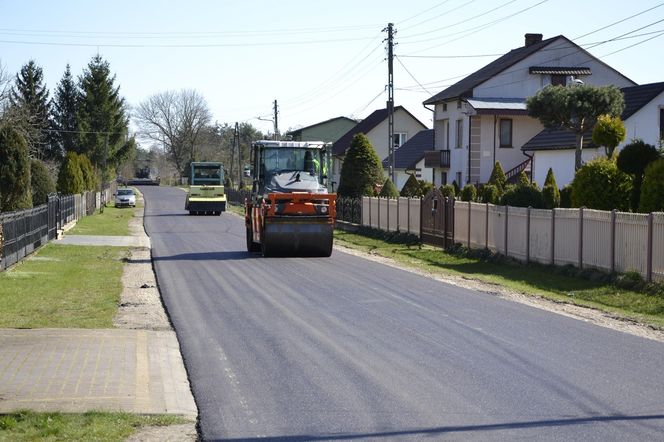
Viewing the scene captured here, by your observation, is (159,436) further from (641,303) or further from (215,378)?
(641,303)

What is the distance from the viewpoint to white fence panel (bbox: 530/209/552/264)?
2347 centimetres

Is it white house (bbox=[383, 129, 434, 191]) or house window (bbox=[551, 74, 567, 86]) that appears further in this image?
white house (bbox=[383, 129, 434, 191])

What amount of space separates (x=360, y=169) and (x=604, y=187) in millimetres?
24405

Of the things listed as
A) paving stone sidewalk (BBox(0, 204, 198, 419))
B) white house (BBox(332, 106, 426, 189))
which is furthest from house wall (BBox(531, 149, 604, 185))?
white house (BBox(332, 106, 426, 189))

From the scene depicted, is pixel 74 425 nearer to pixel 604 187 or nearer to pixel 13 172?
pixel 604 187

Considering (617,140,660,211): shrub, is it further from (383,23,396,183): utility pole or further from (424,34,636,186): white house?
(424,34,636,186): white house

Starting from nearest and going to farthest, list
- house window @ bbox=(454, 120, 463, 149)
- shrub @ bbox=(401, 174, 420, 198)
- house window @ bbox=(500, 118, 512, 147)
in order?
shrub @ bbox=(401, 174, 420, 198) < house window @ bbox=(500, 118, 512, 147) < house window @ bbox=(454, 120, 463, 149)

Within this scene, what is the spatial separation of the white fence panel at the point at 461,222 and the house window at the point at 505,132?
81.7 ft

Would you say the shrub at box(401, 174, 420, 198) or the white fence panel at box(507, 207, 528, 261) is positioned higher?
the shrub at box(401, 174, 420, 198)

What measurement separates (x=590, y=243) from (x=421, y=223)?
12632mm

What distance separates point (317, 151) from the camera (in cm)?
2961

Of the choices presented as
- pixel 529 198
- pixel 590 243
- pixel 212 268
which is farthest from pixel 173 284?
pixel 529 198

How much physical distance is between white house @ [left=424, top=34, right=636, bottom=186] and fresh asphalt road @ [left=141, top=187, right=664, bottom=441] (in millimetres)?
35700

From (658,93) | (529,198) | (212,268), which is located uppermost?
(658,93)
